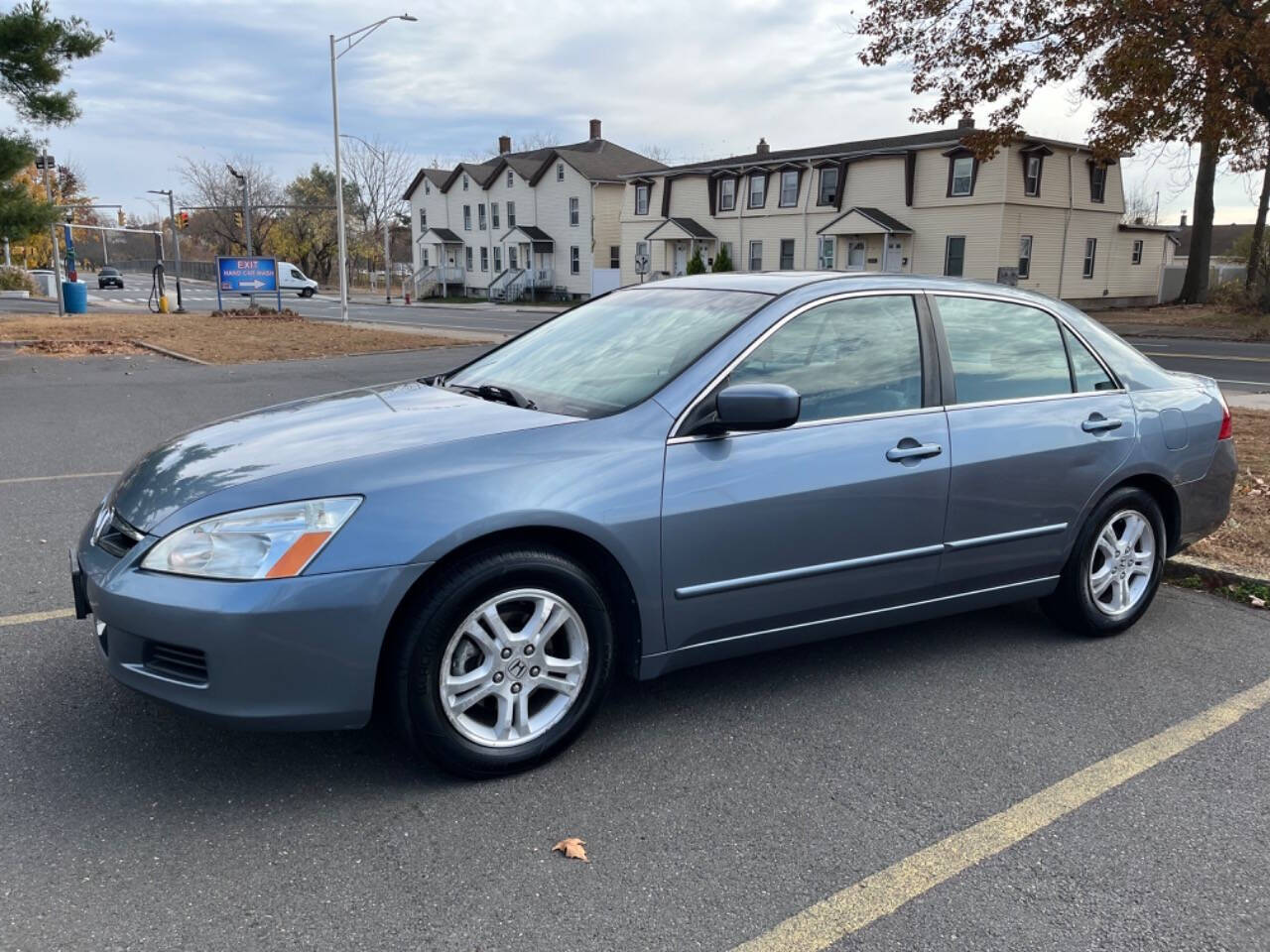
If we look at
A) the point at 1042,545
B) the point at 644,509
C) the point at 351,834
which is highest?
the point at 644,509

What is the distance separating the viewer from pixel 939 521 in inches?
154

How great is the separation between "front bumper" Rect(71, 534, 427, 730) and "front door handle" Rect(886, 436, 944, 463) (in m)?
1.87

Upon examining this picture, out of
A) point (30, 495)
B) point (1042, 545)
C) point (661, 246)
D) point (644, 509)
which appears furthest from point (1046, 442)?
point (661, 246)

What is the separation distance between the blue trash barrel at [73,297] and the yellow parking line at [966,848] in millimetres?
34605

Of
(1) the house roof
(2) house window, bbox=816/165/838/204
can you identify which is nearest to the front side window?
(2) house window, bbox=816/165/838/204

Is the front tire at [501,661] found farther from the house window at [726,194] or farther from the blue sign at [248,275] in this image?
the house window at [726,194]

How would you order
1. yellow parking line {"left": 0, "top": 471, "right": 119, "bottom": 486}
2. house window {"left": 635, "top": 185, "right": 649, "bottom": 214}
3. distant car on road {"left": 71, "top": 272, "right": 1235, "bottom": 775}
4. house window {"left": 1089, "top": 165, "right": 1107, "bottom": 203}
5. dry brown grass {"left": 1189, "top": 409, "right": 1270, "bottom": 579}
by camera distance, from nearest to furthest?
distant car on road {"left": 71, "top": 272, "right": 1235, "bottom": 775}
dry brown grass {"left": 1189, "top": 409, "right": 1270, "bottom": 579}
yellow parking line {"left": 0, "top": 471, "right": 119, "bottom": 486}
house window {"left": 1089, "top": 165, "right": 1107, "bottom": 203}
house window {"left": 635, "top": 185, "right": 649, "bottom": 214}

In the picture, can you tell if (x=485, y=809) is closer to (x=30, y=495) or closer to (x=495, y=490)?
(x=495, y=490)

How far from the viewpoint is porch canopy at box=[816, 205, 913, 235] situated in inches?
1503

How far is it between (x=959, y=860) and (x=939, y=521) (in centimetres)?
147

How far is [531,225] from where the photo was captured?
56344 mm

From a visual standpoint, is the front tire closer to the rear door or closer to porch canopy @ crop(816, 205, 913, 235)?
the rear door

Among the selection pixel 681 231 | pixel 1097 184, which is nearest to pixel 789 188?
pixel 681 231

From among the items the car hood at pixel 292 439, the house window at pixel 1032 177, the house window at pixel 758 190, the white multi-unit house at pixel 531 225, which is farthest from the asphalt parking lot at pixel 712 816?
the white multi-unit house at pixel 531 225
